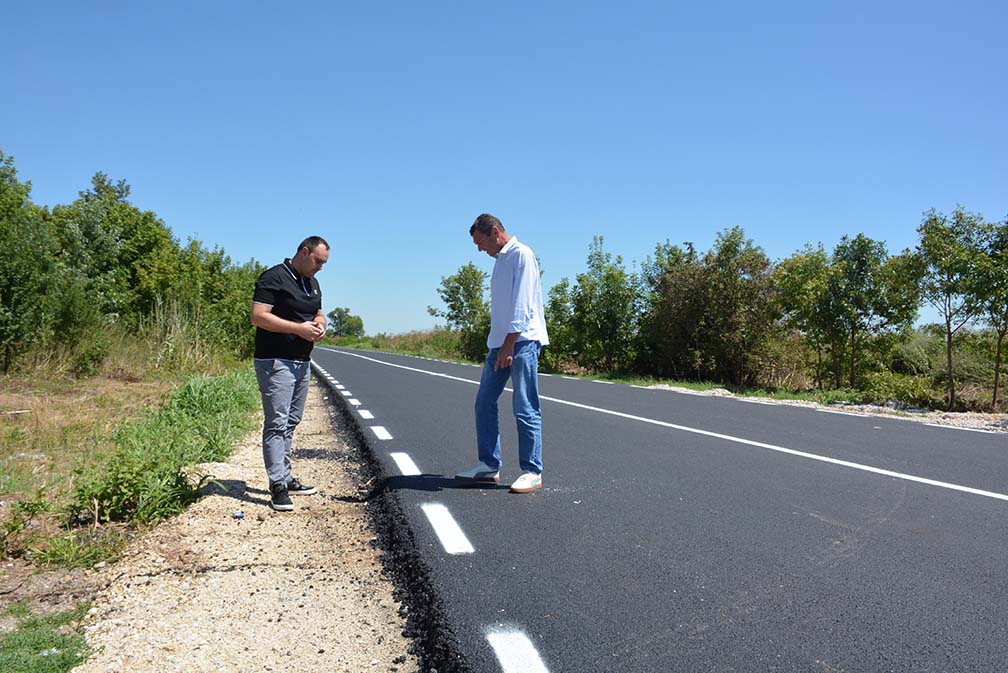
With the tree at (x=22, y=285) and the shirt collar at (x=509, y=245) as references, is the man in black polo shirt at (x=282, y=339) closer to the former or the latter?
the shirt collar at (x=509, y=245)

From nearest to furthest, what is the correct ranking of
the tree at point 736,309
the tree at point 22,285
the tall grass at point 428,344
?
the tree at point 22,285
the tree at point 736,309
the tall grass at point 428,344

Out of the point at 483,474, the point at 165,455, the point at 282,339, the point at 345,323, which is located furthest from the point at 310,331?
the point at 345,323

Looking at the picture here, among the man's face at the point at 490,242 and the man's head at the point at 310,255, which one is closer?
the man's head at the point at 310,255

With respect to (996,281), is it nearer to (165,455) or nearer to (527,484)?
(527,484)

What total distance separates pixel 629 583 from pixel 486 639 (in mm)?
893

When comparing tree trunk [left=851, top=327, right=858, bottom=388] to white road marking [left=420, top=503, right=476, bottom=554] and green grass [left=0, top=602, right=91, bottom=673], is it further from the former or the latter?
green grass [left=0, top=602, right=91, bottom=673]

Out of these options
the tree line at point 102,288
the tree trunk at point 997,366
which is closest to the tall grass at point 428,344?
the tree line at point 102,288

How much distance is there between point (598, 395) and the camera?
Result: 1396 centimetres

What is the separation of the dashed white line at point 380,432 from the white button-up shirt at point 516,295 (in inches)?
124

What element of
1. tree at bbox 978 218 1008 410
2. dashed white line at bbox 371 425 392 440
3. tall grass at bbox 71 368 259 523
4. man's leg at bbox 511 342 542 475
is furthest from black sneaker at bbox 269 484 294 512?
tree at bbox 978 218 1008 410

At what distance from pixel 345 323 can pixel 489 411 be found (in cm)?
12686

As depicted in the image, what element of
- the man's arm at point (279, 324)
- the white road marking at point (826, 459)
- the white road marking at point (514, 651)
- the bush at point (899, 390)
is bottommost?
the white road marking at point (514, 651)

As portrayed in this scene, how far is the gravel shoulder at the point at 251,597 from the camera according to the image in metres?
2.70

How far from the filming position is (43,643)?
9.09ft
